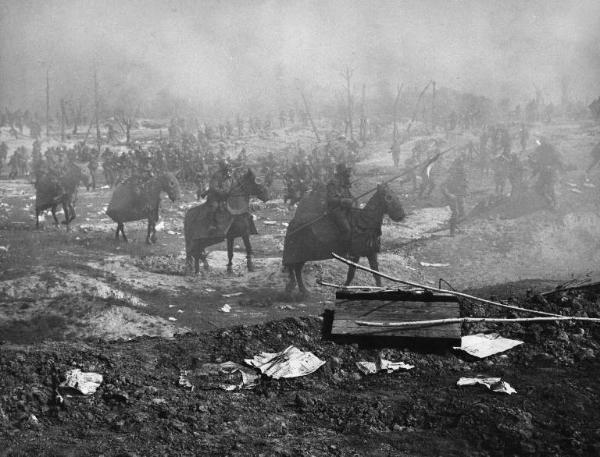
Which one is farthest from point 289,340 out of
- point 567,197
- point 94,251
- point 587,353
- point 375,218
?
point 567,197

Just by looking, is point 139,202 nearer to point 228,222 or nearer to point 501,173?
point 228,222

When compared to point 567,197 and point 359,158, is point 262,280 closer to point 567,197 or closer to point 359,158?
point 567,197

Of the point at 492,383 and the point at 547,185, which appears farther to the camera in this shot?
the point at 547,185

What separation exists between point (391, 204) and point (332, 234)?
4.35ft

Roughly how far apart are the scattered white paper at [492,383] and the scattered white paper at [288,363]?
1312 millimetres

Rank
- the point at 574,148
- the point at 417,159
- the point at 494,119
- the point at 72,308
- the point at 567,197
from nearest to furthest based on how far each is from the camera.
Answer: the point at 72,308 → the point at 567,197 → the point at 574,148 → the point at 417,159 → the point at 494,119

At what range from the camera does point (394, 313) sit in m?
4.46

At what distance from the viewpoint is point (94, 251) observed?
1450cm

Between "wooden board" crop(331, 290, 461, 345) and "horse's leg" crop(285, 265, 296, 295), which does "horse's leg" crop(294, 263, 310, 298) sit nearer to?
"horse's leg" crop(285, 265, 296, 295)

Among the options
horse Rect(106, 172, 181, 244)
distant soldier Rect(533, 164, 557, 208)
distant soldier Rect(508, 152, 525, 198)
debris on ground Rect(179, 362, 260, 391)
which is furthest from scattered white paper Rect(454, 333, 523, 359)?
distant soldier Rect(508, 152, 525, 198)

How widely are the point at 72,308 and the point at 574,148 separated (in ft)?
91.3

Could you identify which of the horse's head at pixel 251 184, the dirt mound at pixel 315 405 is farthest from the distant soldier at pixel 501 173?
the dirt mound at pixel 315 405

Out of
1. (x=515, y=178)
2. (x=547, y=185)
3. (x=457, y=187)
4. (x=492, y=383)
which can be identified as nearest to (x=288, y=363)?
(x=492, y=383)

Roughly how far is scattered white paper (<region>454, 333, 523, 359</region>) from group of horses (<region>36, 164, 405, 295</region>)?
5261 mm
